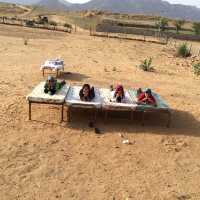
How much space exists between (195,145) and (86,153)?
2.56 metres

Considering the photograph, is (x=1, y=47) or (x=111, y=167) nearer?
(x=111, y=167)

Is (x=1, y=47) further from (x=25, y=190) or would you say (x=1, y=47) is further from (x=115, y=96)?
(x=25, y=190)

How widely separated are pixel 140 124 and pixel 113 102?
88 cm

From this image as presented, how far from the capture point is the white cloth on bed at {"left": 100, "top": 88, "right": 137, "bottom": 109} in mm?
9273

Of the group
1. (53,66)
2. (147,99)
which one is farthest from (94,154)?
(53,66)

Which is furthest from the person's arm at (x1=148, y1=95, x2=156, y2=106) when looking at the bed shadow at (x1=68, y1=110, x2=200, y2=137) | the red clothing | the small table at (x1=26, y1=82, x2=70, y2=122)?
the small table at (x1=26, y1=82, x2=70, y2=122)

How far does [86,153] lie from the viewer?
26.0 feet

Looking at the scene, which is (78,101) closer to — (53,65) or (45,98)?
(45,98)

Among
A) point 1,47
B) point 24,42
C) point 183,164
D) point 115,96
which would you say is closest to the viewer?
point 183,164

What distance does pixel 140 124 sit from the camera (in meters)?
9.70

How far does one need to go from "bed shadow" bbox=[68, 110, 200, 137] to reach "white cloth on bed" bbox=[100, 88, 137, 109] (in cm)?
49

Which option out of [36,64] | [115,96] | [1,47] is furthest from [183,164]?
[1,47]

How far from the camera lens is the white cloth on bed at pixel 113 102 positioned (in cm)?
927

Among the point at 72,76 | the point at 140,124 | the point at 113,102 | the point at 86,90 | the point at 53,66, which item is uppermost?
the point at 86,90
